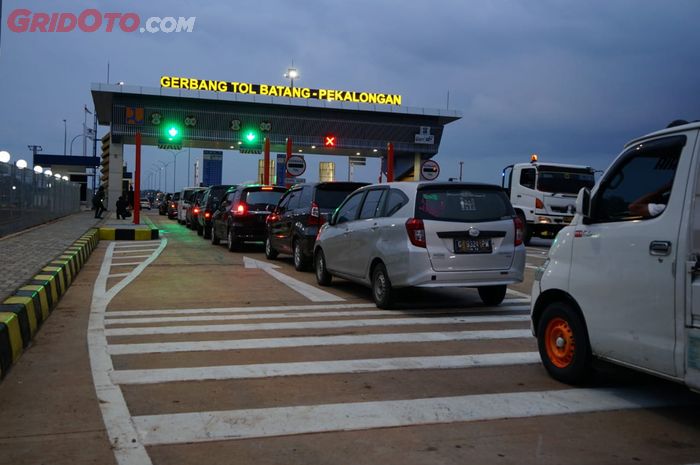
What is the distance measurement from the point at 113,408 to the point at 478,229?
5.02 meters

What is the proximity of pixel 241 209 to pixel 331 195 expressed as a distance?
5.08 m

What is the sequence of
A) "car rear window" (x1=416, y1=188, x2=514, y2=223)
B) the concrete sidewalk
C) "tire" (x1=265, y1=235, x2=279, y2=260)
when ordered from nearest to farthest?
"car rear window" (x1=416, y1=188, x2=514, y2=223) < the concrete sidewalk < "tire" (x1=265, y1=235, x2=279, y2=260)

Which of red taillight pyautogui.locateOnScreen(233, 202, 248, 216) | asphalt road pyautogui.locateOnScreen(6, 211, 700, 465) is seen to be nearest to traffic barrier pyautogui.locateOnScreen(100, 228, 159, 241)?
red taillight pyautogui.locateOnScreen(233, 202, 248, 216)

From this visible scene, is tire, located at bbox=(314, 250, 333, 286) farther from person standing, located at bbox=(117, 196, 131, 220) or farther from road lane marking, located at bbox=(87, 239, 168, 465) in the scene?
person standing, located at bbox=(117, 196, 131, 220)

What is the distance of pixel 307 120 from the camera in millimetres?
51344

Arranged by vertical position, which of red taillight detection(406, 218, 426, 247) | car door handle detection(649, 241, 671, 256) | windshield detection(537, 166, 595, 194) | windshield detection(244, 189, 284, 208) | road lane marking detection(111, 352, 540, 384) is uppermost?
windshield detection(537, 166, 595, 194)

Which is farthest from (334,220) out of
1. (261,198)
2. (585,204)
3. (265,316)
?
(261,198)

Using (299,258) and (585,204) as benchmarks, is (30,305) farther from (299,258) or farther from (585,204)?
(299,258)

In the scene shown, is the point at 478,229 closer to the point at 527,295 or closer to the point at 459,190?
the point at 459,190

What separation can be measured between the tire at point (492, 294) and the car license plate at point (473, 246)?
0.90 metres

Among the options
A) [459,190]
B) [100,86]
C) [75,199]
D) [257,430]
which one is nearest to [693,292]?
[257,430]

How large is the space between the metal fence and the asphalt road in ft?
31.7

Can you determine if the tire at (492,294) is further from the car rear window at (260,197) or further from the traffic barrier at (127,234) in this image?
the traffic barrier at (127,234)

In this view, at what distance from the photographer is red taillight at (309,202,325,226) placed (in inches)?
485
